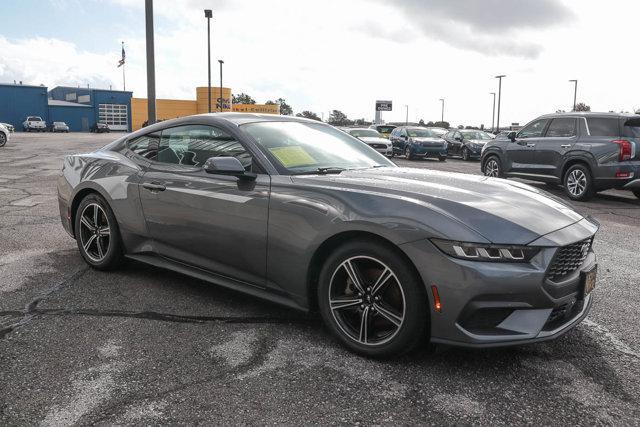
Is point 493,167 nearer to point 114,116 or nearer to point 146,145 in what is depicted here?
point 146,145

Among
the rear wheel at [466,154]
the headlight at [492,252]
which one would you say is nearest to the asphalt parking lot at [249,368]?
the headlight at [492,252]

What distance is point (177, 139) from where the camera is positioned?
173 inches

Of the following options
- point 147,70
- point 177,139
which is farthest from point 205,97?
point 177,139

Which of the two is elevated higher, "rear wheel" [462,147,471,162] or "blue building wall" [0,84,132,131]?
"blue building wall" [0,84,132,131]

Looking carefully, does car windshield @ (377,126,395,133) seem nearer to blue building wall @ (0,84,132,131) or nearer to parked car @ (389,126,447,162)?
parked car @ (389,126,447,162)

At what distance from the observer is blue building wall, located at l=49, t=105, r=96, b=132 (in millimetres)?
72875

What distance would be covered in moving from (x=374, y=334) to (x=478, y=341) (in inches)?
24.1

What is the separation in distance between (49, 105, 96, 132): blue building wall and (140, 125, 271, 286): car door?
76.0 metres

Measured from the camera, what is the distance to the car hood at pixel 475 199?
9.15ft

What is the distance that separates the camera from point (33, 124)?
62594mm

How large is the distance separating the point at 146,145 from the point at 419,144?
1939 cm

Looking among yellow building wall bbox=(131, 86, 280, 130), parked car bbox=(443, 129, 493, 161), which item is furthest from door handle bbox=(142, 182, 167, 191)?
yellow building wall bbox=(131, 86, 280, 130)

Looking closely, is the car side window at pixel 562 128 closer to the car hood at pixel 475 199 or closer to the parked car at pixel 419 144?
the car hood at pixel 475 199

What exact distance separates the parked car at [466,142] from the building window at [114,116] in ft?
203
